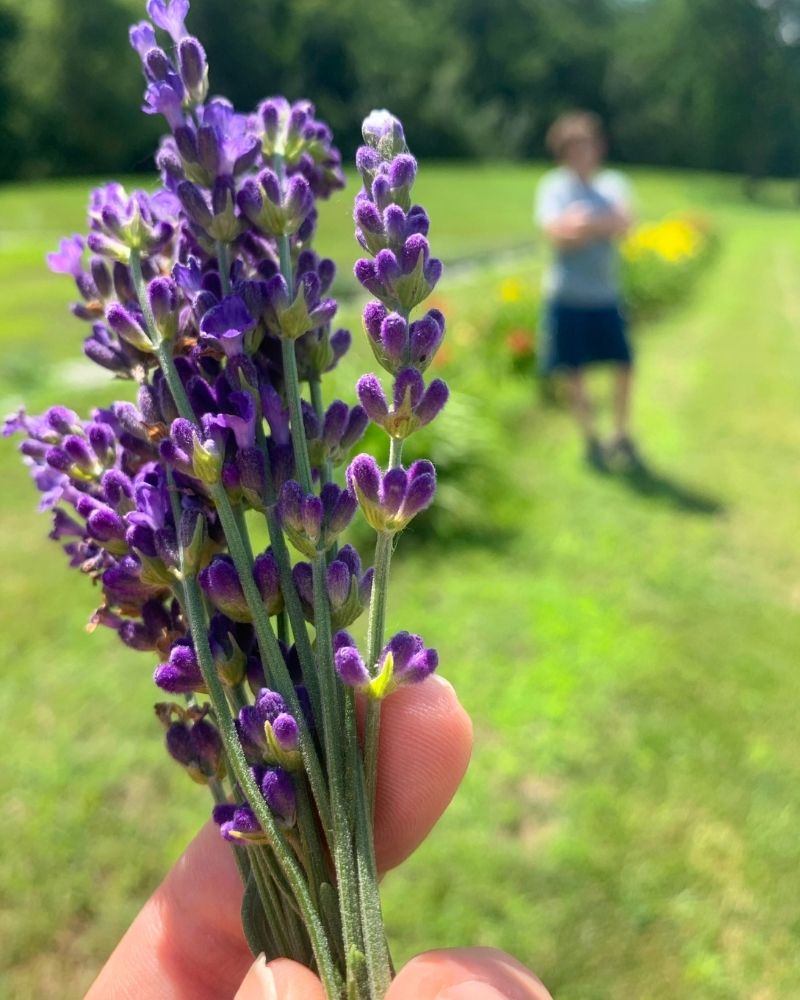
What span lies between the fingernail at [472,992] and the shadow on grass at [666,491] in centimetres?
461

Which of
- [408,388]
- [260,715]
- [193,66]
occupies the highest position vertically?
[193,66]

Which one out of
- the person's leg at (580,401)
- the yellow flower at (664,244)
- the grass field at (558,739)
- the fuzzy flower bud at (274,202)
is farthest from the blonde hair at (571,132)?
the yellow flower at (664,244)

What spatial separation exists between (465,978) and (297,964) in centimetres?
20

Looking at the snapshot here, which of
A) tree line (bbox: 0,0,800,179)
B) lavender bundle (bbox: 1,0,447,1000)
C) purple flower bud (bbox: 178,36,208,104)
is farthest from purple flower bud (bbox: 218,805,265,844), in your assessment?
tree line (bbox: 0,0,800,179)

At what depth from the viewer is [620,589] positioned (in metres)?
4.27

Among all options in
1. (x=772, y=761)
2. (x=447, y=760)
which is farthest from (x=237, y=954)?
(x=772, y=761)

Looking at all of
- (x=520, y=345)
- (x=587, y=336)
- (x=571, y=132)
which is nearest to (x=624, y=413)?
(x=587, y=336)

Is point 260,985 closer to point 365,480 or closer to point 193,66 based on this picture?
point 365,480

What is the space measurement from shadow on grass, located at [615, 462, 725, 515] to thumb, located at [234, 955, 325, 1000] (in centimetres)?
471

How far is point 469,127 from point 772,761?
49888mm

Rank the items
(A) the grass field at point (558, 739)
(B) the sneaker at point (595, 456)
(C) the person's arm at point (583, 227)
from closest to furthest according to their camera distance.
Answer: (A) the grass field at point (558, 739) < (C) the person's arm at point (583, 227) < (B) the sneaker at point (595, 456)

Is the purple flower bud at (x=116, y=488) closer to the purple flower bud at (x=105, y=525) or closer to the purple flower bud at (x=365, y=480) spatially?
the purple flower bud at (x=105, y=525)

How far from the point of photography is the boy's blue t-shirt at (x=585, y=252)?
5625 mm

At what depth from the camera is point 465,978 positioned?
3.21 feet
